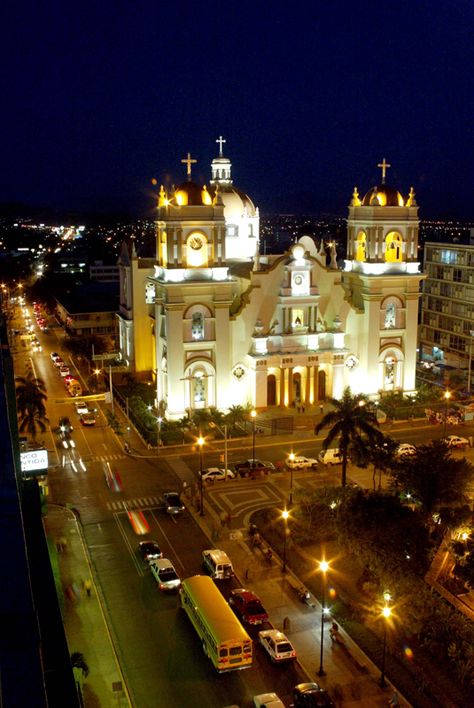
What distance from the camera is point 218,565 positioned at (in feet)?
122

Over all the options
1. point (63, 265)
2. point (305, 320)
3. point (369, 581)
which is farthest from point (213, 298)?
point (63, 265)

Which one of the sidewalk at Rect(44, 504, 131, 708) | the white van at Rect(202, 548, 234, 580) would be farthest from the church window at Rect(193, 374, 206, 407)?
the white van at Rect(202, 548, 234, 580)

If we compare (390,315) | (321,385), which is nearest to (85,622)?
(321,385)

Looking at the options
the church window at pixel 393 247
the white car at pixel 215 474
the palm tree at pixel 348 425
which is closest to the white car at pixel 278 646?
the palm tree at pixel 348 425

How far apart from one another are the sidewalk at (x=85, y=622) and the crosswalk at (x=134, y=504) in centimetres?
294

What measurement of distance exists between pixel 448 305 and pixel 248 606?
2384 inches

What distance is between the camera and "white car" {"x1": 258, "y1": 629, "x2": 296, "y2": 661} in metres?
30.4

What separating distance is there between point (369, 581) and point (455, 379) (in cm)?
4320

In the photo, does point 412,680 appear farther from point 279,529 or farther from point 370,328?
point 370,328

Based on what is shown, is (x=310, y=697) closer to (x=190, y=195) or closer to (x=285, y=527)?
(x=285, y=527)

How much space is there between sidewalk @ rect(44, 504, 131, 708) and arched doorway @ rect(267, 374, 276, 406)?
87.1 feet

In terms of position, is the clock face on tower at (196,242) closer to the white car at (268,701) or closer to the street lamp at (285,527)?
the street lamp at (285,527)

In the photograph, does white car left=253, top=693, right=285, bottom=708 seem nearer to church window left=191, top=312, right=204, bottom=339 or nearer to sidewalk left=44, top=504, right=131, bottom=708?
sidewalk left=44, top=504, right=131, bottom=708

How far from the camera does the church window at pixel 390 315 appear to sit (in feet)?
231
